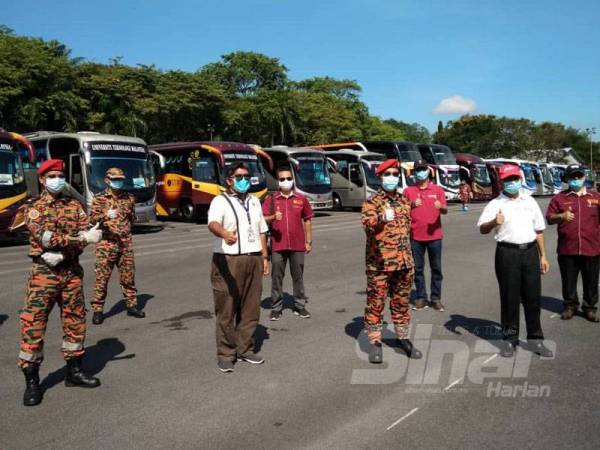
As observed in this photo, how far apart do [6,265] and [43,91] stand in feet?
55.6

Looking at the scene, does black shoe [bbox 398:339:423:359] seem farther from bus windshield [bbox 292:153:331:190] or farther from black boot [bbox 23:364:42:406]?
bus windshield [bbox 292:153:331:190]

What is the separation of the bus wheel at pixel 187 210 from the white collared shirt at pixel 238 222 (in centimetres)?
1709

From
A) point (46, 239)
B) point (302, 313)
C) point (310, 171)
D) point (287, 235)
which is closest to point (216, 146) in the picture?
point (310, 171)

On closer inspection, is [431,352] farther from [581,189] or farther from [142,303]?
[142,303]

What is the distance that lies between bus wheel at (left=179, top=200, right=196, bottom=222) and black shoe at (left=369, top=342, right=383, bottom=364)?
17428 mm

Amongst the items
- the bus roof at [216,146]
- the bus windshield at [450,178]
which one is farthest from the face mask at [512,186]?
the bus windshield at [450,178]

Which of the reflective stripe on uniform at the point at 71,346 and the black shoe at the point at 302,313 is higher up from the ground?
the reflective stripe on uniform at the point at 71,346

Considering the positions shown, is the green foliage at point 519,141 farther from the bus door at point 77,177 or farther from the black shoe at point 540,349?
the black shoe at point 540,349

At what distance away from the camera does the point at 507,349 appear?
5484mm

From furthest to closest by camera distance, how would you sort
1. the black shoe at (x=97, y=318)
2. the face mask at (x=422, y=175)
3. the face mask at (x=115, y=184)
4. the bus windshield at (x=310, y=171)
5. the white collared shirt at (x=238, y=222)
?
the bus windshield at (x=310, y=171) < the face mask at (x=422, y=175) < the face mask at (x=115, y=184) < the black shoe at (x=97, y=318) < the white collared shirt at (x=238, y=222)

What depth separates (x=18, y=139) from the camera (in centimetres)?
1594

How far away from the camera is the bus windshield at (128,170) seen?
17.5 metres

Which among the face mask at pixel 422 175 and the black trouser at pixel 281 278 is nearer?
the black trouser at pixel 281 278

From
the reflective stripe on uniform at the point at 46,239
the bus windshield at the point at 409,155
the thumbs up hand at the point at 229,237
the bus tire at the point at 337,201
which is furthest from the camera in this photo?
the bus windshield at the point at 409,155
